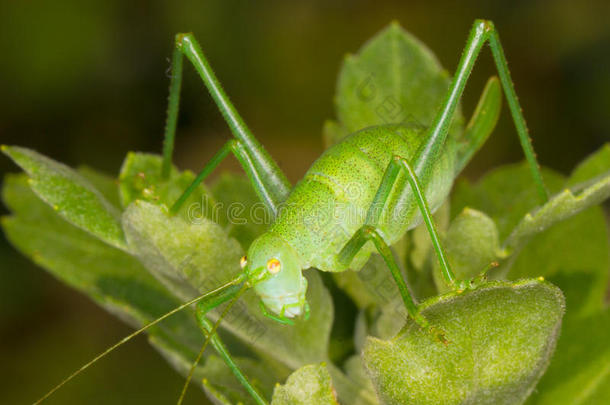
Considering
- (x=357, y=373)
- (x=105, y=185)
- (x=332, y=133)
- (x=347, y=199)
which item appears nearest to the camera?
(x=357, y=373)

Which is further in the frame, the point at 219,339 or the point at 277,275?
the point at 277,275

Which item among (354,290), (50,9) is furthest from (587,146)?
(50,9)

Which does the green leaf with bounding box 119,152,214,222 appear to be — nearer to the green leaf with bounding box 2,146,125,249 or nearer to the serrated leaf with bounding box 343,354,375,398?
the green leaf with bounding box 2,146,125,249

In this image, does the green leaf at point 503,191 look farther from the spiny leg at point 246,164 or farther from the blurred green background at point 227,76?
the blurred green background at point 227,76

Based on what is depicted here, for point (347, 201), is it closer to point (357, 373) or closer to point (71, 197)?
point (357, 373)

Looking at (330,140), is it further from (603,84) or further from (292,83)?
(603,84)

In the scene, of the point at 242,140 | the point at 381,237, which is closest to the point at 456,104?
the point at 381,237
